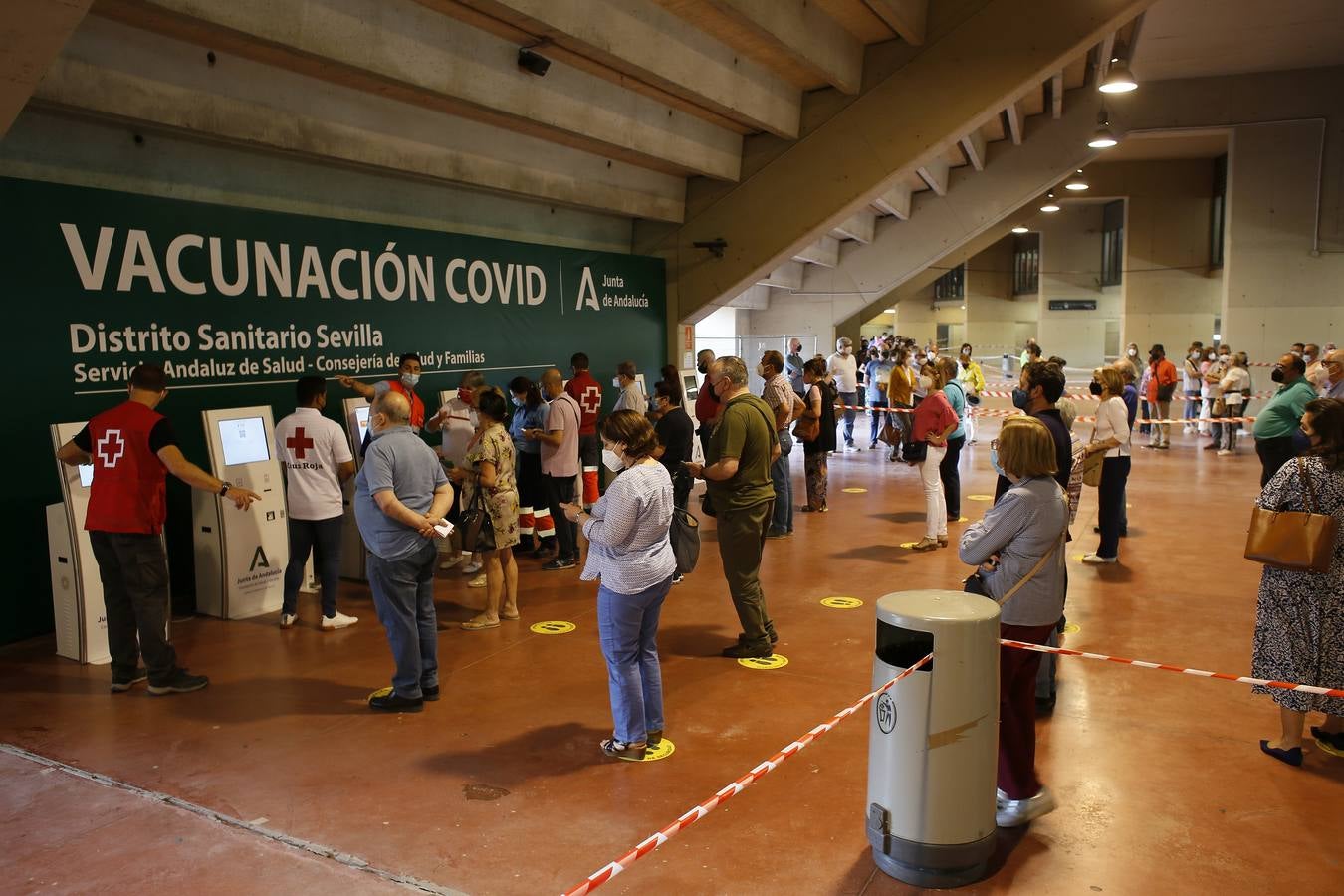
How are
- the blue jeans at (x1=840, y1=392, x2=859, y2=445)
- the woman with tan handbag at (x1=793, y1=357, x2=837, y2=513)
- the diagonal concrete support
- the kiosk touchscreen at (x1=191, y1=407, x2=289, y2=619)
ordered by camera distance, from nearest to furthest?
the kiosk touchscreen at (x1=191, y1=407, x2=289, y2=619) → the diagonal concrete support → the woman with tan handbag at (x1=793, y1=357, x2=837, y2=513) → the blue jeans at (x1=840, y1=392, x2=859, y2=445)

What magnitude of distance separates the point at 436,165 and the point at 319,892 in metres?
6.22

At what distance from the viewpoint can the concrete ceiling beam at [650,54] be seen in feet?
21.5

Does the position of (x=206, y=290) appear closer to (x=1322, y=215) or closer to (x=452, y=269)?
(x=452, y=269)

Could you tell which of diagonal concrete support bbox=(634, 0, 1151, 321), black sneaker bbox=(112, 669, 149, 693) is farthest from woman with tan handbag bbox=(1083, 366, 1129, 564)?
black sneaker bbox=(112, 669, 149, 693)

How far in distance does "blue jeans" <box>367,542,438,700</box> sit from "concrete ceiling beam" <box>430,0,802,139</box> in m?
3.56

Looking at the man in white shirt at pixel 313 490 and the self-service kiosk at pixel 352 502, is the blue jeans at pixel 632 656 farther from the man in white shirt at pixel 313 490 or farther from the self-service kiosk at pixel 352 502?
the self-service kiosk at pixel 352 502

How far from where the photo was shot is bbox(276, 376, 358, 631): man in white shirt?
5.99m

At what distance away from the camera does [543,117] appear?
26.0 ft

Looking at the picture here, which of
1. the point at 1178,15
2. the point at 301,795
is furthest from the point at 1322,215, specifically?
the point at 301,795

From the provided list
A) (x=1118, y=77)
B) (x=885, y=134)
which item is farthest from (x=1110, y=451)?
(x=1118, y=77)

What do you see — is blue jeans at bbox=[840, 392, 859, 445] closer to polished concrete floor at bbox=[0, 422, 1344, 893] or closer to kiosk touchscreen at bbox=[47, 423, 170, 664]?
polished concrete floor at bbox=[0, 422, 1344, 893]

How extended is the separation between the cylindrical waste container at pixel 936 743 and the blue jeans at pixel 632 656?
1174 mm

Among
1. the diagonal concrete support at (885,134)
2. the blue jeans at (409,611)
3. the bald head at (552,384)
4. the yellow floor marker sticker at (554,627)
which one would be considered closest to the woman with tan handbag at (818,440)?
the diagonal concrete support at (885,134)

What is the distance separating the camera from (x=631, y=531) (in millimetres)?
3939
